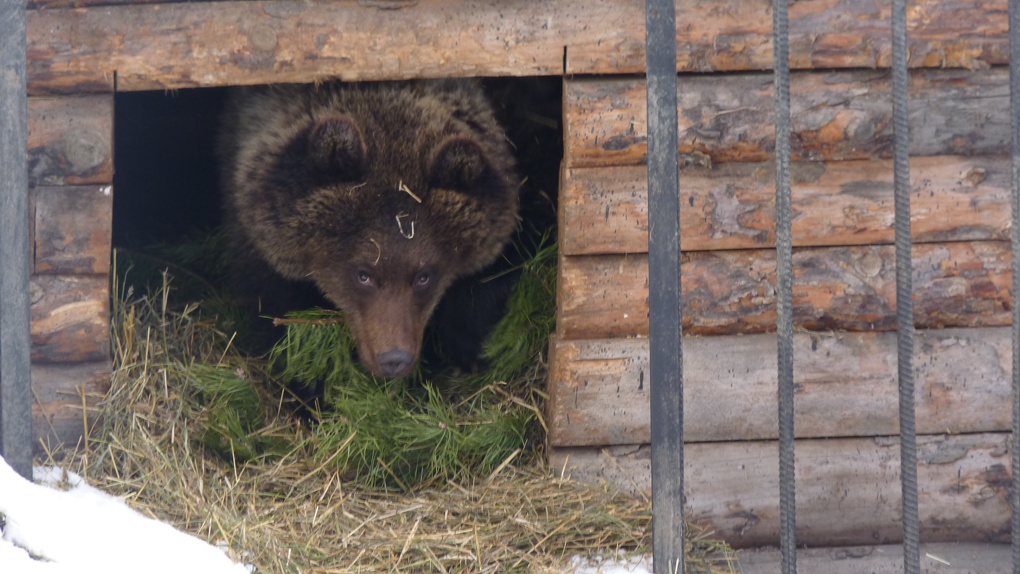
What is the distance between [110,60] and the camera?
348cm

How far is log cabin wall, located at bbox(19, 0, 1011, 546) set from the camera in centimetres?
345

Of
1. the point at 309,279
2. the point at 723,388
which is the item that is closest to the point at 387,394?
the point at 309,279

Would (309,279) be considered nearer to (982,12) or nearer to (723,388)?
(723,388)

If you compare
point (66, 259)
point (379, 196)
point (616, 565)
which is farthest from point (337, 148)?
point (616, 565)

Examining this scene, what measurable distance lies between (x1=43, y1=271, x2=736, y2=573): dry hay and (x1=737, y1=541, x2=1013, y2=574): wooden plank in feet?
0.76

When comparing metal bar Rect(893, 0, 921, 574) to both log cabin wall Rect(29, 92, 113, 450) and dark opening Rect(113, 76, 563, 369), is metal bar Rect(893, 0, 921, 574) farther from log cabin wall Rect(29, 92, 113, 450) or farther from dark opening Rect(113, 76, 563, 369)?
log cabin wall Rect(29, 92, 113, 450)

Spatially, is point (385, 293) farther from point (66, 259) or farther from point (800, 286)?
point (800, 286)

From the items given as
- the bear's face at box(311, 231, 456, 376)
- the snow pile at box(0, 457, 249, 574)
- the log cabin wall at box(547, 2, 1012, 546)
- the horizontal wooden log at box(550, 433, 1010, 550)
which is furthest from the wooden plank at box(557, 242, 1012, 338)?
the snow pile at box(0, 457, 249, 574)

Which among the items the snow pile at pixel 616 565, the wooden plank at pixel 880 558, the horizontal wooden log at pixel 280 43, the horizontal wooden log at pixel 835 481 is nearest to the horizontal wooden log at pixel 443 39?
the horizontal wooden log at pixel 280 43

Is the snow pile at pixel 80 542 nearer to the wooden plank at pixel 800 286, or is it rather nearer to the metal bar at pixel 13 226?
the metal bar at pixel 13 226

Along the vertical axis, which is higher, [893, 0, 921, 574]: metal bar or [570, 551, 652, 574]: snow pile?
[893, 0, 921, 574]: metal bar

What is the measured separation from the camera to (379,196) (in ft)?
13.2

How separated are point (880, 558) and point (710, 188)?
157 cm

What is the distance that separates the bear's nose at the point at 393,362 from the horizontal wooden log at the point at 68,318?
1.07 metres
